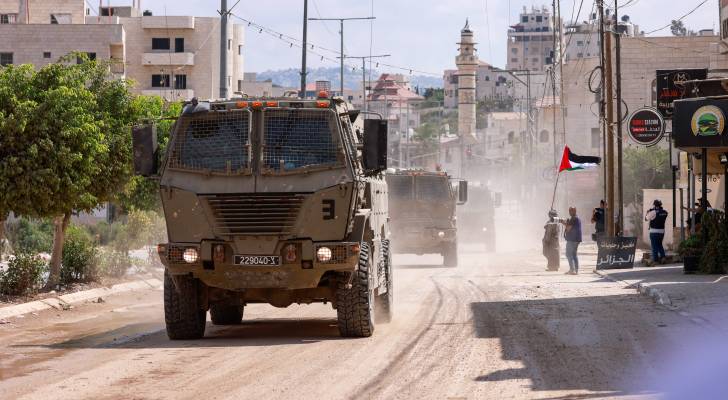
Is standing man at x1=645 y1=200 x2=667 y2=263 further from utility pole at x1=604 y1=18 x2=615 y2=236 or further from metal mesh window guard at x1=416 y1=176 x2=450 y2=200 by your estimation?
metal mesh window guard at x1=416 y1=176 x2=450 y2=200

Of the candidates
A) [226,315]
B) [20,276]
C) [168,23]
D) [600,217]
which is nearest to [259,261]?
[226,315]

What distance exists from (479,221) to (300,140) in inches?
1396

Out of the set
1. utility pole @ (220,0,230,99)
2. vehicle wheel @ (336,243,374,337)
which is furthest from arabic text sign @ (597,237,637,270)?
vehicle wheel @ (336,243,374,337)

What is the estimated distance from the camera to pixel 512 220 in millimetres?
93250

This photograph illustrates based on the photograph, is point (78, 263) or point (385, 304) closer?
point (385, 304)

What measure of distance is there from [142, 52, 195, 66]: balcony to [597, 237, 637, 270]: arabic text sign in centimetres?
5284

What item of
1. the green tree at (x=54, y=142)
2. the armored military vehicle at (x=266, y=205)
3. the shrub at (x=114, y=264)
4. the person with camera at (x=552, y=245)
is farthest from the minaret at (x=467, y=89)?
the armored military vehicle at (x=266, y=205)

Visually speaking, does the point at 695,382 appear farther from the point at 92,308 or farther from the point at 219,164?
the point at 92,308

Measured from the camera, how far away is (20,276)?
20.2 m

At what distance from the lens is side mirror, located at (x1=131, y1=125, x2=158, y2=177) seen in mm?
14344

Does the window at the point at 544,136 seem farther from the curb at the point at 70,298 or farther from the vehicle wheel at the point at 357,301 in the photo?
the vehicle wheel at the point at 357,301

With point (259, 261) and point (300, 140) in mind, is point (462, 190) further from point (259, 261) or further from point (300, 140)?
point (259, 261)

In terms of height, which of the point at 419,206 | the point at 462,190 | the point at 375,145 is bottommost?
the point at 419,206

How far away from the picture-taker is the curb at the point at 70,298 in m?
18.5
